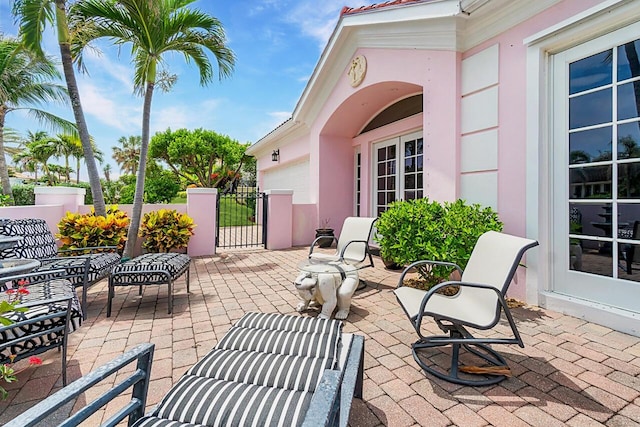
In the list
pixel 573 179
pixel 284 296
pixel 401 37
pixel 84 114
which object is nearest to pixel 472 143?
pixel 573 179

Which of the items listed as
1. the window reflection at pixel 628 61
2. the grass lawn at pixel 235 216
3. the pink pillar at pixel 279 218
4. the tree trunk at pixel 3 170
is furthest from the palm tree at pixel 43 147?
the window reflection at pixel 628 61

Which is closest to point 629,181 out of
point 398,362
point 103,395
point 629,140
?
point 629,140

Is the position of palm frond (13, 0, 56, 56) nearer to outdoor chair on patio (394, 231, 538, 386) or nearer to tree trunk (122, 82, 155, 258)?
tree trunk (122, 82, 155, 258)

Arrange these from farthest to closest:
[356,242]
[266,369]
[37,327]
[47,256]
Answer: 1. [356,242]
2. [47,256]
3. [37,327]
4. [266,369]

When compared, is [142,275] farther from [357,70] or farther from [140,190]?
[357,70]

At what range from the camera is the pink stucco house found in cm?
320

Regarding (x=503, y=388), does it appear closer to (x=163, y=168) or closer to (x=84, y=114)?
(x=84, y=114)

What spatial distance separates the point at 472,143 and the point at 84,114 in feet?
23.7

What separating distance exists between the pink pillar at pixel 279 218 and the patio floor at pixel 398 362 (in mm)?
3910

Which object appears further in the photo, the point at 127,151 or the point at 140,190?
the point at 127,151

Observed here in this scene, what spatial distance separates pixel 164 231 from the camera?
21.4 ft

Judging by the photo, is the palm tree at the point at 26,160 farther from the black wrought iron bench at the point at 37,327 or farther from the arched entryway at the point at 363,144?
the black wrought iron bench at the point at 37,327

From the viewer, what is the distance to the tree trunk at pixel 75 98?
559 cm

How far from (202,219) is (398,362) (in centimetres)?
610
